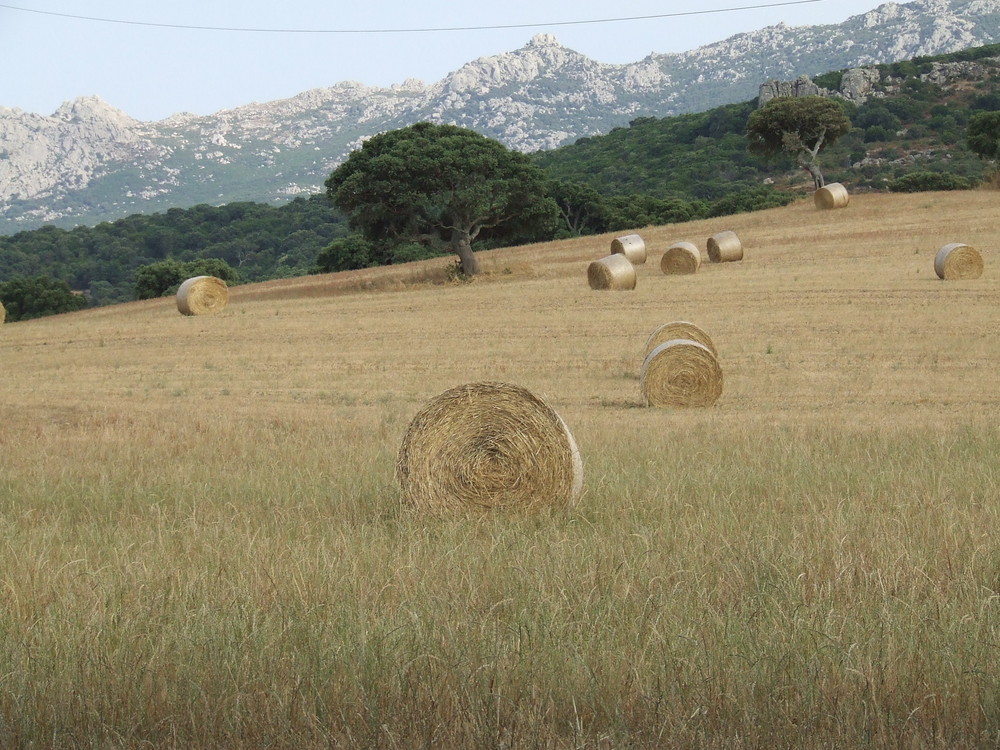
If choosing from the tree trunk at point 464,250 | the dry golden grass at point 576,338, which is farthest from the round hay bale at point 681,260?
the tree trunk at point 464,250

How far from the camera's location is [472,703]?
12.9ft

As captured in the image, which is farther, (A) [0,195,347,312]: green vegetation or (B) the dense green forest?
(A) [0,195,347,312]: green vegetation

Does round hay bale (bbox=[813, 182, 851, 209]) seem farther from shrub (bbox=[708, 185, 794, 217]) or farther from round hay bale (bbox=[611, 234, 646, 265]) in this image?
round hay bale (bbox=[611, 234, 646, 265])

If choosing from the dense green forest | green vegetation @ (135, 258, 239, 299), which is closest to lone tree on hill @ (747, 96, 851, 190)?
the dense green forest

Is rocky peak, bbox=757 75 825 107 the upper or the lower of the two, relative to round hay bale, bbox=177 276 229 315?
upper

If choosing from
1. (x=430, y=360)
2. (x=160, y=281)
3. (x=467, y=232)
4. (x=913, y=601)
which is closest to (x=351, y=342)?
(x=430, y=360)

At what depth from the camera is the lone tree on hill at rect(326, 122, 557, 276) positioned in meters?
38.0

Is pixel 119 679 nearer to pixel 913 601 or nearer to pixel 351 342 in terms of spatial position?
pixel 913 601

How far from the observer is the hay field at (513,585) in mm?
3963

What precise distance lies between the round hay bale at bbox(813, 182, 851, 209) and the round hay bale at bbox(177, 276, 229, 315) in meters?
27.4

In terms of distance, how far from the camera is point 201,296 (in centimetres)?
3544

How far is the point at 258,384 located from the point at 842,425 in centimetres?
1159

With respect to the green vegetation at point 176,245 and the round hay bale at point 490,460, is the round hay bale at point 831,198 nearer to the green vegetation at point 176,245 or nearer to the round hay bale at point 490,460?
the green vegetation at point 176,245

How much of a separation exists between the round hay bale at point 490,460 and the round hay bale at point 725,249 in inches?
1191
